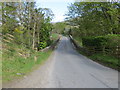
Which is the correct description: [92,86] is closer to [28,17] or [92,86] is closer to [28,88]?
[28,88]

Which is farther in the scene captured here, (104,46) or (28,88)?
(104,46)

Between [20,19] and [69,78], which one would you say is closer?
[69,78]

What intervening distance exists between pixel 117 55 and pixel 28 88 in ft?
31.4

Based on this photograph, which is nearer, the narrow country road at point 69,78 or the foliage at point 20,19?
the narrow country road at point 69,78

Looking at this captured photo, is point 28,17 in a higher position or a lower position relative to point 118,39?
higher

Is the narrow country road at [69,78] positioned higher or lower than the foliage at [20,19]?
lower

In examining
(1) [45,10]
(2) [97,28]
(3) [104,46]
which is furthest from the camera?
(2) [97,28]

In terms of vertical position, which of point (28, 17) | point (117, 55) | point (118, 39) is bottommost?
point (117, 55)

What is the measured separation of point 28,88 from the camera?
5.75 meters

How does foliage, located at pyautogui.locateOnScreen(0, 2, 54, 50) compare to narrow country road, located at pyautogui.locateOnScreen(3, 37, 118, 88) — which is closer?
narrow country road, located at pyautogui.locateOnScreen(3, 37, 118, 88)

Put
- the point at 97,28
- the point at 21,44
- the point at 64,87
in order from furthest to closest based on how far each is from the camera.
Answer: the point at 97,28
the point at 21,44
the point at 64,87

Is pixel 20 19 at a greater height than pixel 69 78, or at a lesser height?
greater

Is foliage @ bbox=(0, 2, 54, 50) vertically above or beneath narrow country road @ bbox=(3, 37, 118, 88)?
above

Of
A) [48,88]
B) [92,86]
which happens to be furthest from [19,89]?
[92,86]
